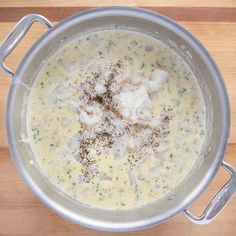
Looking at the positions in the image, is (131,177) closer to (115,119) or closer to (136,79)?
(115,119)

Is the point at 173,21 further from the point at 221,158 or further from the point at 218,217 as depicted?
the point at 218,217

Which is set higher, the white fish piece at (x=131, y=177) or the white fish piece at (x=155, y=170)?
the white fish piece at (x=155, y=170)

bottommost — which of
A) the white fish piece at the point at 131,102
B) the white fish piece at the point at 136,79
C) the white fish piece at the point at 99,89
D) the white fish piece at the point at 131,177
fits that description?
the white fish piece at the point at 131,177

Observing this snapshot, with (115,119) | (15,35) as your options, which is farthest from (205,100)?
(15,35)

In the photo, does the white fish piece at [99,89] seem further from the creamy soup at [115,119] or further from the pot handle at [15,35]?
the pot handle at [15,35]

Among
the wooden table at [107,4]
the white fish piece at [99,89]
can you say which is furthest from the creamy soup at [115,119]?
the wooden table at [107,4]

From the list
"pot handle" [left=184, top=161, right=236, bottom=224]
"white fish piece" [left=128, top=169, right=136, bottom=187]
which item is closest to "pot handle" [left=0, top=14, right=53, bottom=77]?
"white fish piece" [left=128, top=169, right=136, bottom=187]

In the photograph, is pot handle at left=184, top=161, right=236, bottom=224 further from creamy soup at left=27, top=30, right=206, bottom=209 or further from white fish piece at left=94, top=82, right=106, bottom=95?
white fish piece at left=94, top=82, right=106, bottom=95
